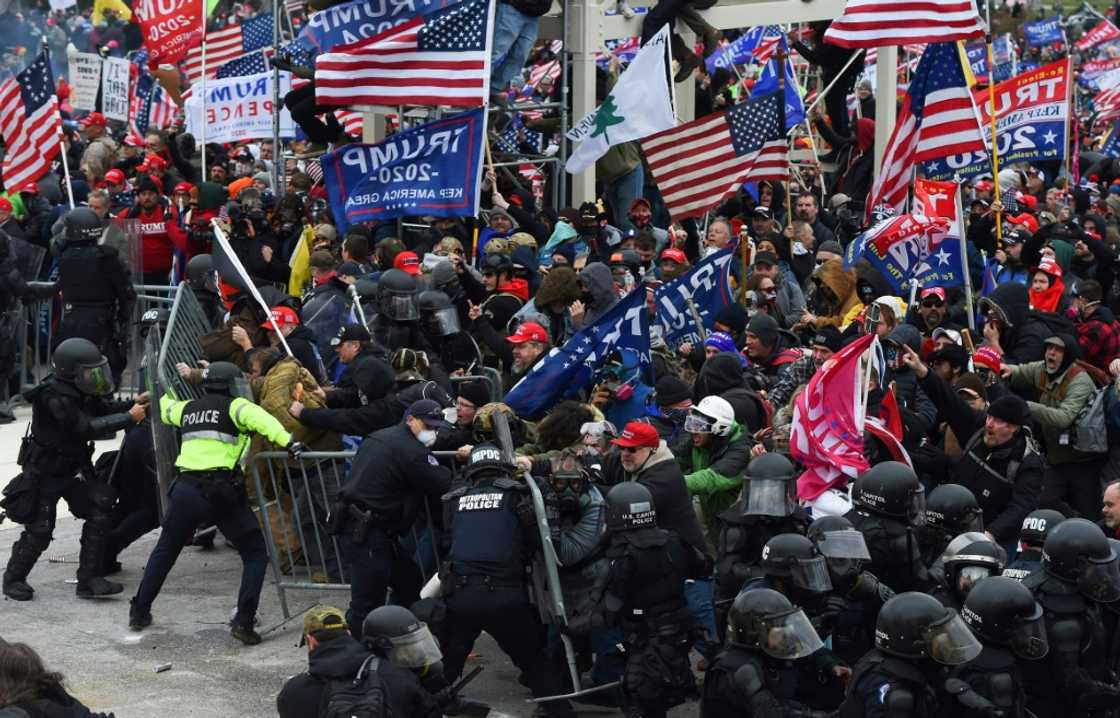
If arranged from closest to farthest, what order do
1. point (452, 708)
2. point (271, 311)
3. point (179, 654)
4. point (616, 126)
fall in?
point (452, 708)
point (179, 654)
point (271, 311)
point (616, 126)

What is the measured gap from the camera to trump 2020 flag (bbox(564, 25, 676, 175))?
47.6ft

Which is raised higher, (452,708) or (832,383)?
(832,383)

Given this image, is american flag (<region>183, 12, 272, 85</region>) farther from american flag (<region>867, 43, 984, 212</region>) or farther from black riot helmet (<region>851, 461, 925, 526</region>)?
black riot helmet (<region>851, 461, 925, 526</region>)

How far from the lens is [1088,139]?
29453 millimetres

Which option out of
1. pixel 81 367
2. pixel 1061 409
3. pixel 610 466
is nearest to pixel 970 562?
pixel 610 466

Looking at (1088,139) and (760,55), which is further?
(1088,139)

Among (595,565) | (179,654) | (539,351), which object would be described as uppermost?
(539,351)

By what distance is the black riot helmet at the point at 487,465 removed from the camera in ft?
30.3

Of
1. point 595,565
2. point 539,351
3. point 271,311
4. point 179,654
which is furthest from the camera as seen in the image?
point 271,311

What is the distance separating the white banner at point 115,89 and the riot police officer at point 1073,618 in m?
19.0

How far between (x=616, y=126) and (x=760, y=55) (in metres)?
9.13

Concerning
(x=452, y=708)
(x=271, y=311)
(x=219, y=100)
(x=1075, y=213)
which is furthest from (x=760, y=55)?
(x=452, y=708)

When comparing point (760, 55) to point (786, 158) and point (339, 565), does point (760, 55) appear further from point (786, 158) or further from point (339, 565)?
point (339, 565)

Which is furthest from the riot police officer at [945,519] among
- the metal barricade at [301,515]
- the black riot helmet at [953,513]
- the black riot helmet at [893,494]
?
the metal barricade at [301,515]
